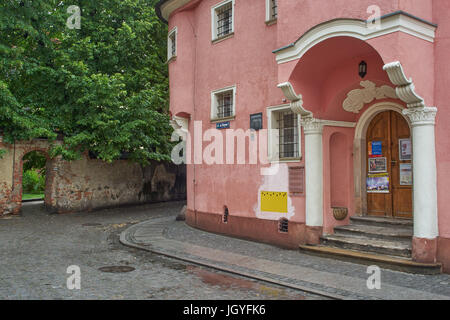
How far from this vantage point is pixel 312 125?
1059cm

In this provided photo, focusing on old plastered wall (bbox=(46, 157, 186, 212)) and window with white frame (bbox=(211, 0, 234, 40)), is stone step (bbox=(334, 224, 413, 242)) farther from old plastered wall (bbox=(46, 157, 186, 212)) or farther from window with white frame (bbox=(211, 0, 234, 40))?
old plastered wall (bbox=(46, 157, 186, 212))

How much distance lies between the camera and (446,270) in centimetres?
820

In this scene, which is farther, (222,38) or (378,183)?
(222,38)

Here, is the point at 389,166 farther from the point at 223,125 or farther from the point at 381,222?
the point at 223,125

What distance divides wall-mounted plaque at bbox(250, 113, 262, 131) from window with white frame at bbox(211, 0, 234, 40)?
3.12m

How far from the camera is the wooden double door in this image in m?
10.0

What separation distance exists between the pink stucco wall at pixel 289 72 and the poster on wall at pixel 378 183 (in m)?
0.48

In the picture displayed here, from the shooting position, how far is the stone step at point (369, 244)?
8762mm

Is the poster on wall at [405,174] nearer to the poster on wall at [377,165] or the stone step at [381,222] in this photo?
the poster on wall at [377,165]

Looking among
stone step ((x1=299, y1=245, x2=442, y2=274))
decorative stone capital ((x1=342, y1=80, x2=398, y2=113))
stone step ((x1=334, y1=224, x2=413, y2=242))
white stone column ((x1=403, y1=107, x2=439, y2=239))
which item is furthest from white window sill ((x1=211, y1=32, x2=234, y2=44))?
stone step ((x1=299, y1=245, x2=442, y2=274))

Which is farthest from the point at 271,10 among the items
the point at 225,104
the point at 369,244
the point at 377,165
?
the point at 369,244

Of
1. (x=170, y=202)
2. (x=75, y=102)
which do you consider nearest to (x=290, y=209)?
(x=75, y=102)

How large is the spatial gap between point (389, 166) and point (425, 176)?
2.03 meters
